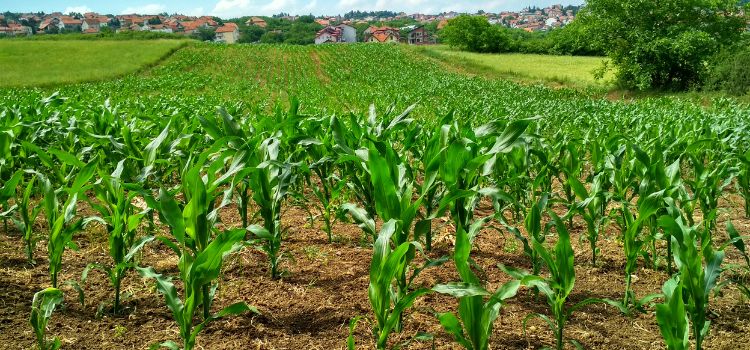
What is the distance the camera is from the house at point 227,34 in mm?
144375

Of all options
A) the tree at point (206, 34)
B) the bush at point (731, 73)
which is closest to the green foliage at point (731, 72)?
the bush at point (731, 73)

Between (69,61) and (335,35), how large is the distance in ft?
369

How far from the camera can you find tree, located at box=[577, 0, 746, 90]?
84.8 feet

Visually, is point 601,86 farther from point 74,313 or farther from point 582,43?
point 74,313

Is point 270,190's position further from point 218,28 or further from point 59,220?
point 218,28

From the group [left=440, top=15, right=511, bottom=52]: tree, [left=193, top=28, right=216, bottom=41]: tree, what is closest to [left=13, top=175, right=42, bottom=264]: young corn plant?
[left=440, top=15, right=511, bottom=52]: tree

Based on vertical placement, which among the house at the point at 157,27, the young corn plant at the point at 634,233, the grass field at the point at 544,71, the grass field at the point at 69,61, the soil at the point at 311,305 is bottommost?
the grass field at the point at 544,71

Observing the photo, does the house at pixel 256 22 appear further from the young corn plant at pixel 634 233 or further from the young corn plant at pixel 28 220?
the young corn plant at pixel 634 233

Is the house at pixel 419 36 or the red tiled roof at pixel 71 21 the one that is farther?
the red tiled roof at pixel 71 21

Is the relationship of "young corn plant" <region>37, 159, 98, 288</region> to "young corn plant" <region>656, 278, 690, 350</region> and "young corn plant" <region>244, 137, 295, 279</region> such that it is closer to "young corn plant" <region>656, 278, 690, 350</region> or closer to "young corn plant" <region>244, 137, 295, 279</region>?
"young corn plant" <region>244, 137, 295, 279</region>

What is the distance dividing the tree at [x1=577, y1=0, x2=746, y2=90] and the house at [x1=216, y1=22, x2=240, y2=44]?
425 feet

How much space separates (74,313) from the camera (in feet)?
10.5

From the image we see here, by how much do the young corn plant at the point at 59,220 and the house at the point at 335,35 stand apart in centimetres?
12698

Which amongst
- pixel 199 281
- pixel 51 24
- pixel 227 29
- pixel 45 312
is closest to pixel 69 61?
pixel 45 312
